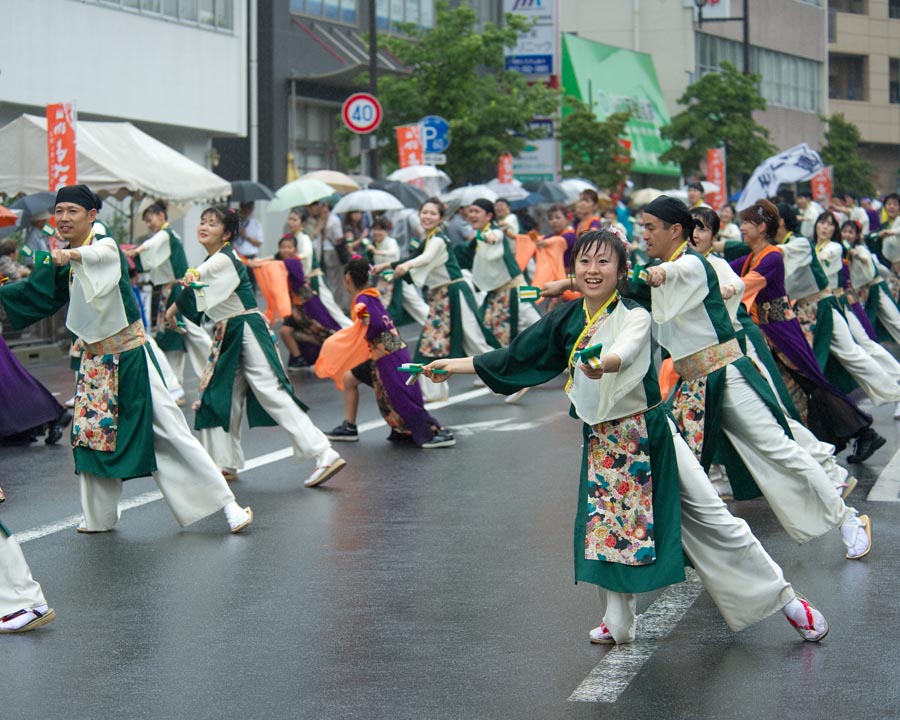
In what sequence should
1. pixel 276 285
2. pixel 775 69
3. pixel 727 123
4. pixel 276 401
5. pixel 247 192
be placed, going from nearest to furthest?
1. pixel 276 401
2. pixel 276 285
3. pixel 247 192
4. pixel 727 123
5. pixel 775 69

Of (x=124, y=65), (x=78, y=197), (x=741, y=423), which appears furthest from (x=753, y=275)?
(x=124, y=65)

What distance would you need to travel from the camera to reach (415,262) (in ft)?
43.9

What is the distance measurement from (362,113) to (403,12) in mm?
13725

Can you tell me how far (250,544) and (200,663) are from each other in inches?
91.2

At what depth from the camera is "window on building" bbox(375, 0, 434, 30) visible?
3672cm

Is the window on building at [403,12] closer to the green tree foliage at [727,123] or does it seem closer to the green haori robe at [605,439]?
the green tree foliage at [727,123]

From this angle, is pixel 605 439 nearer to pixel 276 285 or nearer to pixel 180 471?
pixel 180 471

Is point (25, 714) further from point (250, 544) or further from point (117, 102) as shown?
point (117, 102)

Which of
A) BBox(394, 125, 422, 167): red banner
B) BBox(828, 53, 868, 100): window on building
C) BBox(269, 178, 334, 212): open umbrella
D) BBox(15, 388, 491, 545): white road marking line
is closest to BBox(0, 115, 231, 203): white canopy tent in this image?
BBox(269, 178, 334, 212): open umbrella

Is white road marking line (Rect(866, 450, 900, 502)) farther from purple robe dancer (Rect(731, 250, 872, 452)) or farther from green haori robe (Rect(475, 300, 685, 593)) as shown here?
green haori robe (Rect(475, 300, 685, 593))

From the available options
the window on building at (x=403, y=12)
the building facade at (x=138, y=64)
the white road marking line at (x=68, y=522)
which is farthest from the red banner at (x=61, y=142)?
the window on building at (x=403, y=12)

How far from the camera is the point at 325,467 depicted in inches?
387

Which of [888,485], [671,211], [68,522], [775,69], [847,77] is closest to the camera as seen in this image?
[671,211]

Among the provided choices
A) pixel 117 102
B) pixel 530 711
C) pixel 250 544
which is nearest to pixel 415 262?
pixel 250 544
